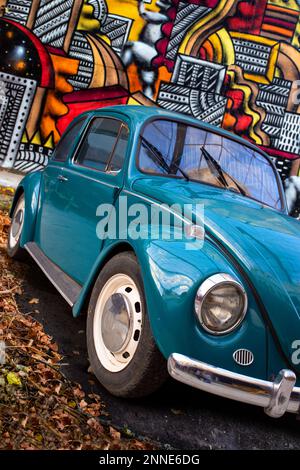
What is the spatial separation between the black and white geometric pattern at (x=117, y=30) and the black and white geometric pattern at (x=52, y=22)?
1.05m

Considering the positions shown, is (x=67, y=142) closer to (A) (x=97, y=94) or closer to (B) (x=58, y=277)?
(B) (x=58, y=277)

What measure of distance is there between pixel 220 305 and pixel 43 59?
11.7m

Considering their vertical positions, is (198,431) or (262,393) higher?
(262,393)

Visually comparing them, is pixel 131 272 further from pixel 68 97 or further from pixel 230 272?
pixel 68 97

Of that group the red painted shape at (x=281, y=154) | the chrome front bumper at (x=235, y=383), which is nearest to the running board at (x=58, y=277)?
the chrome front bumper at (x=235, y=383)

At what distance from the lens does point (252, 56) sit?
12422 millimetres

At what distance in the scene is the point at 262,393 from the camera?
1988 millimetres

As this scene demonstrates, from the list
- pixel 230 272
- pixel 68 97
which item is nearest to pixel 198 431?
pixel 230 272

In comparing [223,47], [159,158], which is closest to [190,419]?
[159,158]

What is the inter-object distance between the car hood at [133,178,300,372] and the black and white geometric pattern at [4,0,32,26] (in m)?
11.3

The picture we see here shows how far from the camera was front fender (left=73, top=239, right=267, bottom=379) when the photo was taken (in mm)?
2033

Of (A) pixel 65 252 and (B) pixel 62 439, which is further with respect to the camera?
(A) pixel 65 252

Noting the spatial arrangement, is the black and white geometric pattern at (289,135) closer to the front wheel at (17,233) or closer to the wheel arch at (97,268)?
the front wheel at (17,233)

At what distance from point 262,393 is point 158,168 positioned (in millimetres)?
1675
